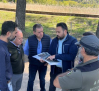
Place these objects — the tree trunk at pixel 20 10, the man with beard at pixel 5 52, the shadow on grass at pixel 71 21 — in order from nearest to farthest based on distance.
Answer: the man with beard at pixel 5 52 → the tree trunk at pixel 20 10 → the shadow on grass at pixel 71 21

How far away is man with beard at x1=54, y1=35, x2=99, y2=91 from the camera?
4.90 ft

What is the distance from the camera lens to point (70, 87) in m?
1.57

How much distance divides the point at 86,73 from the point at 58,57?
1.23m

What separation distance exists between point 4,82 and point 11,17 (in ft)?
52.4

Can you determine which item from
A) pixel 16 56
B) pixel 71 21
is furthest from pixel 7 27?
pixel 71 21

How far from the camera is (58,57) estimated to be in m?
2.70

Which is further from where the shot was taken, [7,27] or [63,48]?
[63,48]

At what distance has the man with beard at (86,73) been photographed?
1.49 m

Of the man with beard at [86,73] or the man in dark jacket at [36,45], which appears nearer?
the man with beard at [86,73]

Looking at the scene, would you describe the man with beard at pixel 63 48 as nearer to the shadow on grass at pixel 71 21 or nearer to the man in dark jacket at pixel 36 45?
the man in dark jacket at pixel 36 45

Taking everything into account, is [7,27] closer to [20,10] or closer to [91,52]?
[91,52]

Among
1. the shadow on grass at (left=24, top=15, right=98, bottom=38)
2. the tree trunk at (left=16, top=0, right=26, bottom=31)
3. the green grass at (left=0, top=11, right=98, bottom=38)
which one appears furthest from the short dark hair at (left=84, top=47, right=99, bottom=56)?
the green grass at (left=0, top=11, right=98, bottom=38)

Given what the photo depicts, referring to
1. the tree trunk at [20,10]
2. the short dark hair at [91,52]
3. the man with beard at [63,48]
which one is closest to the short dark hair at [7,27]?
the man with beard at [63,48]

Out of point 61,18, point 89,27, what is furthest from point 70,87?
point 61,18
